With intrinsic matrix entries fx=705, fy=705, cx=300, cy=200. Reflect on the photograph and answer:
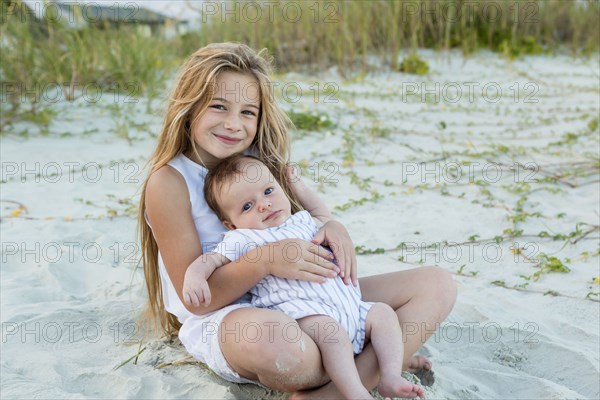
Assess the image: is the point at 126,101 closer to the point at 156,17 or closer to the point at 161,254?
the point at 156,17

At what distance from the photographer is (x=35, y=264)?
292cm

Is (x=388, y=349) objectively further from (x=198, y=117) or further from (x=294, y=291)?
(x=198, y=117)

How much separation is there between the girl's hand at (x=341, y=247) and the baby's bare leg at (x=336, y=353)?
21cm

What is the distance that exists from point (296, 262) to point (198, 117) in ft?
1.85

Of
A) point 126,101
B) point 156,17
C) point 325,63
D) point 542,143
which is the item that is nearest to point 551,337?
point 542,143

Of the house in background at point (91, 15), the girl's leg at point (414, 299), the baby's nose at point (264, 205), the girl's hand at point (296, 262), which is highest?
the house in background at point (91, 15)

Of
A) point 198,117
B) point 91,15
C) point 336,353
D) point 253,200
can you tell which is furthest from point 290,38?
point 336,353

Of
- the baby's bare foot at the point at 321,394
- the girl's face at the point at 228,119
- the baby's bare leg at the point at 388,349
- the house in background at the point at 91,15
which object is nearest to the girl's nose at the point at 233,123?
the girl's face at the point at 228,119

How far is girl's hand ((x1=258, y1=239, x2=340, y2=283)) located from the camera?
190cm

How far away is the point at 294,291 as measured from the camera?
6.36 feet

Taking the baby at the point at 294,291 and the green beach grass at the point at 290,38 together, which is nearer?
the baby at the point at 294,291

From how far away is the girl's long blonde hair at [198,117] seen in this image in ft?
7.01

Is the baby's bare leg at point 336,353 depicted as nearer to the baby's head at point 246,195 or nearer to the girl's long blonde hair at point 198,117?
the baby's head at point 246,195

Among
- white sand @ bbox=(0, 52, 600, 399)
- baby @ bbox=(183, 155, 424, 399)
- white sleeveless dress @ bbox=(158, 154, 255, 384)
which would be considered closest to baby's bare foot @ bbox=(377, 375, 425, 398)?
baby @ bbox=(183, 155, 424, 399)
